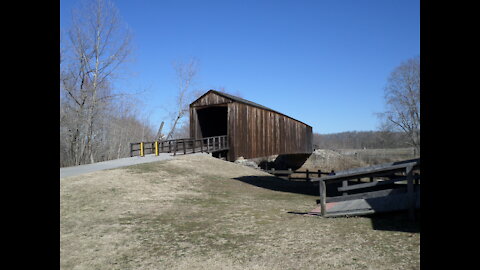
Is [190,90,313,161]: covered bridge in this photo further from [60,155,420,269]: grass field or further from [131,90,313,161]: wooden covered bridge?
[60,155,420,269]: grass field

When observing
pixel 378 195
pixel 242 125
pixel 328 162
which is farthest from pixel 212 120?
pixel 378 195

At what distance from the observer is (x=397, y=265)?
4.73 m

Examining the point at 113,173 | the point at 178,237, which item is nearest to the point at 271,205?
the point at 178,237

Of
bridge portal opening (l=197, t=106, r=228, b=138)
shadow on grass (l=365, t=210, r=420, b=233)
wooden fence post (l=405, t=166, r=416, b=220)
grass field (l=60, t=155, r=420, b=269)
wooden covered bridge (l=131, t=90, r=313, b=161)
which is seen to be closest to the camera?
grass field (l=60, t=155, r=420, b=269)

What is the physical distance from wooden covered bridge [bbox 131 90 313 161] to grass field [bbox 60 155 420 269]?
11.8m

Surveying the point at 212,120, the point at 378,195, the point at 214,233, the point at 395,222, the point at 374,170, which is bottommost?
the point at 214,233

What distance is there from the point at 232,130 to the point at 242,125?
979 mm

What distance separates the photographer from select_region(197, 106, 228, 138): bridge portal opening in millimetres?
27469

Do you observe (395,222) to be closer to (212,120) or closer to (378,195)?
(378,195)

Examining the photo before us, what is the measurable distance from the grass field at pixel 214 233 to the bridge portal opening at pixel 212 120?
15.0 meters

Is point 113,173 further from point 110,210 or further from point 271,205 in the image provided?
point 271,205

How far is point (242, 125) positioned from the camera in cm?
2520

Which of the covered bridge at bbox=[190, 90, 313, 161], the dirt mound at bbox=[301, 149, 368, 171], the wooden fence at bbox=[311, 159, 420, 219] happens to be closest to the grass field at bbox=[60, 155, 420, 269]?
the wooden fence at bbox=[311, 159, 420, 219]

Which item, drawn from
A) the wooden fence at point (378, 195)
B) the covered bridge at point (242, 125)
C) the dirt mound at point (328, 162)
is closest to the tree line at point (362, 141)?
the dirt mound at point (328, 162)
